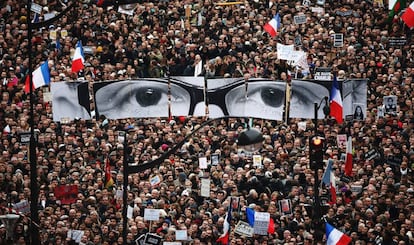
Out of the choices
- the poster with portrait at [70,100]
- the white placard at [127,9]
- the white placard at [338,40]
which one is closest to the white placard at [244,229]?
the poster with portrait at [70,100]

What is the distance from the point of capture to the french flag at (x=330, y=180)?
26.1m

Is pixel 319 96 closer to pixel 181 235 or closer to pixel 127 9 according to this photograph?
pixel 181 235

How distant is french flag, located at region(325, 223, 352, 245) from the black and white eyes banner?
19.3 ft

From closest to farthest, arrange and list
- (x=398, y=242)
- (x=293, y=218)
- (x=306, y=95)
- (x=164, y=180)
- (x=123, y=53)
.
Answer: (x=398, y=242) < (x=293, y=218) < (x=164, y=180) < (x=306, y=95) < (x=123, y=53)

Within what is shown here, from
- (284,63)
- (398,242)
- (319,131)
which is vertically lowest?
(398,242)

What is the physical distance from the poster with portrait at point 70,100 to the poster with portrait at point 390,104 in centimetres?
781

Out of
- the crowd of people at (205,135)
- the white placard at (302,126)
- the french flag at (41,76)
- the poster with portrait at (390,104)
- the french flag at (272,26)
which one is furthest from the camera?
the french flag at (272,26)

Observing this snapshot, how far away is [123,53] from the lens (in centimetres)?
3347

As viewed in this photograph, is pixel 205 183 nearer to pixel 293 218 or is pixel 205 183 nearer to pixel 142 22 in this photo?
pixel 293 218

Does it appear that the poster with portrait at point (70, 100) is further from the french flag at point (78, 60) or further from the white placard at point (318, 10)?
the white placard at point (318, 10)

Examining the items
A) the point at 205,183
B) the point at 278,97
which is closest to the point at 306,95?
A: the point at 278,97

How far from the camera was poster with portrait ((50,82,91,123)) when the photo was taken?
31.1 metres

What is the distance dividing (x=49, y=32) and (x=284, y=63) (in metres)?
7.31

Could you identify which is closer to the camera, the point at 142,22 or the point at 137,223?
the point at 137,223
